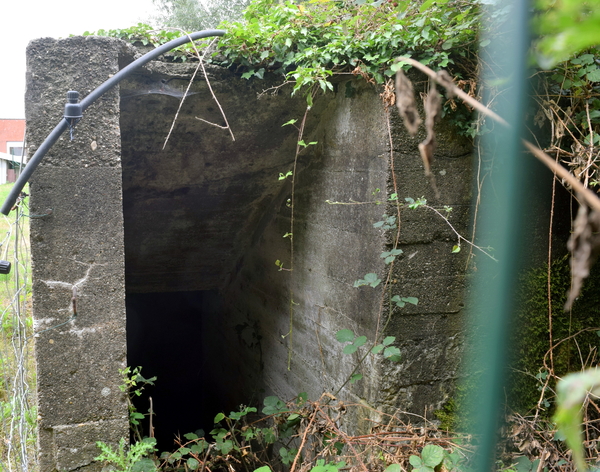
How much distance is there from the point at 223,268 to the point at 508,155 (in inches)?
191

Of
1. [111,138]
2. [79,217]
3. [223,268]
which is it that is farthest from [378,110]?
[223,268]

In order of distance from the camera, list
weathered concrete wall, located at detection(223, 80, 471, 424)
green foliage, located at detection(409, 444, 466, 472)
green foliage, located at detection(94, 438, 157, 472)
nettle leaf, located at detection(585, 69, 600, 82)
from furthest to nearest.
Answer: weathered concrete wall, located at detection(223, 80, 471, 424)
green foliage, located at detection(94, 438, 157, 472)
nettle leaf, located at detection(585, 69, 600, 82)
green foliage, located at detection(409, 444, 466, 472)

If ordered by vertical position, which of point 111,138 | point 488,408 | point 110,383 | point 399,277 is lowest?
point 110,383

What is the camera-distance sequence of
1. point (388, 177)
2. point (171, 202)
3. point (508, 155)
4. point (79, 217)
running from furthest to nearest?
point (171, 202) → point (388, 177) → point (79, 217) → point (508, 155)

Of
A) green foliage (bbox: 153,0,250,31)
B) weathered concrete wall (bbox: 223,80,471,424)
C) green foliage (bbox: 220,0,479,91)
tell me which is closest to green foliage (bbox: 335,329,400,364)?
weathered concrete wall (bbox: 223,80,471,424)

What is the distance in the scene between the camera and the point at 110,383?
2287mm

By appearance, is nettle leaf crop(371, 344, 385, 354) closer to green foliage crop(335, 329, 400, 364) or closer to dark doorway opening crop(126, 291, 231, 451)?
green foliage crop(335, 329, 400, 364)

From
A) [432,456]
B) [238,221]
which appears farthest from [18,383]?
[432,456]

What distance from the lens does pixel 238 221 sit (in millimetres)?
4344

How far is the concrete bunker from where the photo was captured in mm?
2184

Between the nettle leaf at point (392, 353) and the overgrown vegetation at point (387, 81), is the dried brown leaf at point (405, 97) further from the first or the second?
the nettle leaf at point (392, 353)

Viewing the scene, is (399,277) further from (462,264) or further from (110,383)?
(110,383)

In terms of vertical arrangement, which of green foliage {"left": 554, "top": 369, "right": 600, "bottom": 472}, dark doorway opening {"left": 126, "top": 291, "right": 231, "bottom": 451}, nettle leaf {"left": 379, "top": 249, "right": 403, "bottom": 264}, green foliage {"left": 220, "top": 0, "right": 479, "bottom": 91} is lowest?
dark doorway opening {"left": 126, "top": 291, "right": 231, "bottom": 451}

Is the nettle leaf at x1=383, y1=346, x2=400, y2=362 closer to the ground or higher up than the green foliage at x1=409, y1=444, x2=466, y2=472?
higher up
